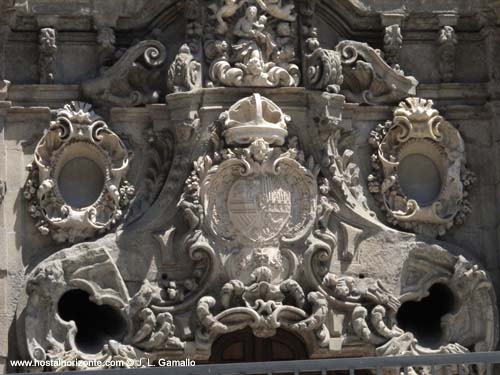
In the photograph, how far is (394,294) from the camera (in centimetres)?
1484

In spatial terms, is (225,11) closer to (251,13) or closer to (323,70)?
(251,13)

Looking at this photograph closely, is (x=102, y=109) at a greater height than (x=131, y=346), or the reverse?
(x=102, y=109)

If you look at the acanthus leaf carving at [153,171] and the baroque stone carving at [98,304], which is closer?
the baroque stone carving at [98,304]

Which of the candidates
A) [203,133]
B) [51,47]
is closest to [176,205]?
[203,133]

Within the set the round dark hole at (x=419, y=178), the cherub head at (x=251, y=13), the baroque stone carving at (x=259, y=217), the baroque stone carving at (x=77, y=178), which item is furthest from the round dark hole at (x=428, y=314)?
the cherub head at (x=251, y=13)

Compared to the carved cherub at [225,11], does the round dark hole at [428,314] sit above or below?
below

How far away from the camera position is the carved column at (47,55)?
14852 millimetres

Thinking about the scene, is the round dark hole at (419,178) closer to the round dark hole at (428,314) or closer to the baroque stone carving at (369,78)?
the baroque stone carving at (369,78)

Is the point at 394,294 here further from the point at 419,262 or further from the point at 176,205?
the point at 176,205

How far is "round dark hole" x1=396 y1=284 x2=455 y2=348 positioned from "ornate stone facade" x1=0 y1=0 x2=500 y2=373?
0.06ft

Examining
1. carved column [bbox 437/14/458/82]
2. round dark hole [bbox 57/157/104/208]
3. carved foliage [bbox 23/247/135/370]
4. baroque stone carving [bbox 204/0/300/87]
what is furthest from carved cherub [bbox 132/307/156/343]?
carved column [bbox 437/14/458/82]

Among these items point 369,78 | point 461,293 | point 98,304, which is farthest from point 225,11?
point 461,293

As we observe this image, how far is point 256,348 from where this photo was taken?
584 inches

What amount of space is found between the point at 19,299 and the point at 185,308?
122 cm
